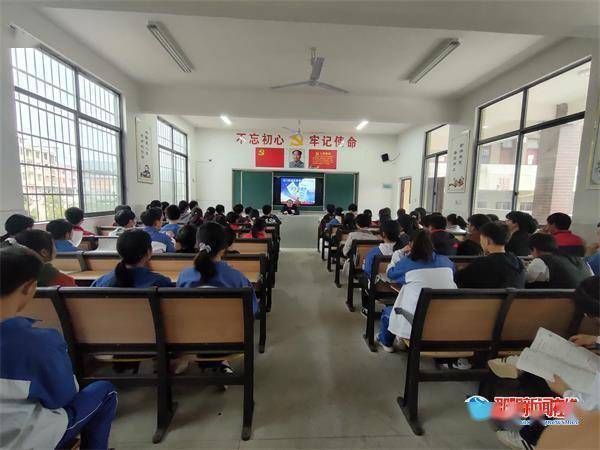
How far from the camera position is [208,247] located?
5.33 feet

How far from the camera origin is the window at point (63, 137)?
3.29 meters

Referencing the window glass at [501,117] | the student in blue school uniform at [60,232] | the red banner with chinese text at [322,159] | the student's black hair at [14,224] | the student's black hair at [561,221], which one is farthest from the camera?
the red banner with chinese text at [322,159]

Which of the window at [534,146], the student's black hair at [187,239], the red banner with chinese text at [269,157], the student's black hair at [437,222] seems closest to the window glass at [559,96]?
the window at [534,146]

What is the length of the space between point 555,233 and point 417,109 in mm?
4128

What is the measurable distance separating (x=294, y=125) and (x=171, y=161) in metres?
3.65

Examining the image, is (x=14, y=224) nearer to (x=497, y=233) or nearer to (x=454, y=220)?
(x=497, y=233)

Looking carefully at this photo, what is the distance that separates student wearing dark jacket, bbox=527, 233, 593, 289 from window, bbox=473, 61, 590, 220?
250 centimetres

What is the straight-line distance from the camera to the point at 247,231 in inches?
159

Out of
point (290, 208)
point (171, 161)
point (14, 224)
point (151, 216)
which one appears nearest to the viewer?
point (14, 224)

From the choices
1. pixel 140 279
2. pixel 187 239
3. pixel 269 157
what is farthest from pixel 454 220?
pixel 269 157

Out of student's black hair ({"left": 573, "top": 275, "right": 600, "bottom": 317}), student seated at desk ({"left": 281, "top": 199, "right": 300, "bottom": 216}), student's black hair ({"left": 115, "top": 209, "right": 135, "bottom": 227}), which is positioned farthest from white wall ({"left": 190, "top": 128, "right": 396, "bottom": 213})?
student's black hair ({"left": 573, "top": 275, "right": 600, "bottom": 317})

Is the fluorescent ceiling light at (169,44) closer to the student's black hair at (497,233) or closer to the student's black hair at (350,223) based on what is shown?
the student's black hair at (350,223)

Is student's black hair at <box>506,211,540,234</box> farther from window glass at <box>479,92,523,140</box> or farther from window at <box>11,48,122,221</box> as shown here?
window at <box>11,48,122,221</box>

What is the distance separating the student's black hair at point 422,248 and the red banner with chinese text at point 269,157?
797 centimetres
